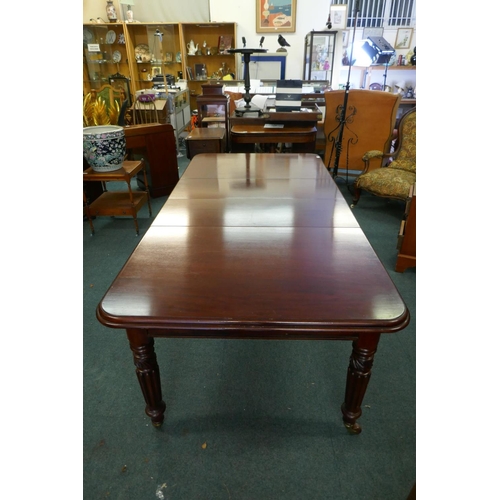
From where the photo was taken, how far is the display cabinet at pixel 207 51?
557 centimetres

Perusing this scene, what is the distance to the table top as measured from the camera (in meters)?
0.85


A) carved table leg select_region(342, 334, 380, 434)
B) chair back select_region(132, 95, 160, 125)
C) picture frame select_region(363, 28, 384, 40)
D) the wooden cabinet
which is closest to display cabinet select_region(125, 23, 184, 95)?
chair back select_region(132, 95, 160, 125)

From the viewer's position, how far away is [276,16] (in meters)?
5.45

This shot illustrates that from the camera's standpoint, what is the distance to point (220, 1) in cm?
546

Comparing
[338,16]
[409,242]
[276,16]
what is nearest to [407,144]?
[409,242]

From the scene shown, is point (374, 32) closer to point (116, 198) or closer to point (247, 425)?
point (116, 198)

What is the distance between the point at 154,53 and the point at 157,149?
3591 mm

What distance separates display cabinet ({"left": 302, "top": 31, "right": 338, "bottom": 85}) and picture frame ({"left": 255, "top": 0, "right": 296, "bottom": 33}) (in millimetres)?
745

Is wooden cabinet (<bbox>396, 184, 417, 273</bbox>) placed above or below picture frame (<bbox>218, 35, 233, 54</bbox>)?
below

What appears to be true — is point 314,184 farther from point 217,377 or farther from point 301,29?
point 301,29

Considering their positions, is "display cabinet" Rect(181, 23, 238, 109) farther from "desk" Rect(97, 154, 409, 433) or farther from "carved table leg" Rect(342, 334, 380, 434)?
"carved table leg" Rect(342, 334, 380, 434)

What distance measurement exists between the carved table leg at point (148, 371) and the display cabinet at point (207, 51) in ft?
18.5

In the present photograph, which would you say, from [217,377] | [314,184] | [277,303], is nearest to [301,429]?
[217,377]

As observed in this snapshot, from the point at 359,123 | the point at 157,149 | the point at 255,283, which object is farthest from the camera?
the point at 359,123
